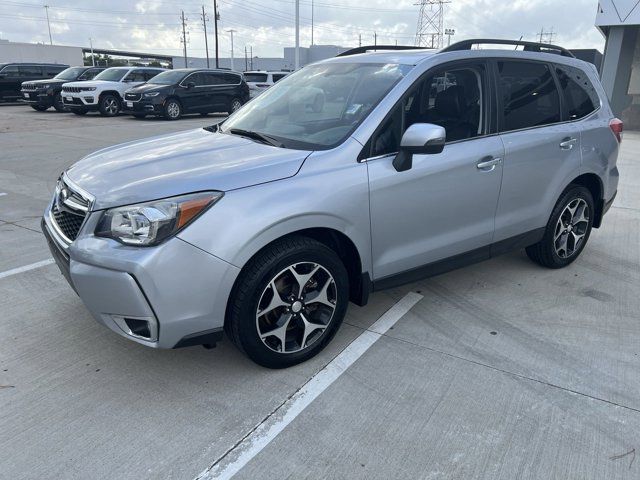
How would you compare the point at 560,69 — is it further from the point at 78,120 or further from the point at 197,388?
the point at 78,120

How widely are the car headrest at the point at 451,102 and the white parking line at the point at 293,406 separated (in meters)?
1.43

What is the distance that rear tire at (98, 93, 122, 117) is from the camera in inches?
735

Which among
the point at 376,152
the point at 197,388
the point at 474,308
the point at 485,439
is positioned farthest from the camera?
the point at 474,308

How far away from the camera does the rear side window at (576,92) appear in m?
4.32

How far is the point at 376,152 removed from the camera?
10.2ft

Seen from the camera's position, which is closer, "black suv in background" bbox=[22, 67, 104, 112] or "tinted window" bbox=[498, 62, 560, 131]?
"tinted window" bbox=[498, 62, 560, 131]

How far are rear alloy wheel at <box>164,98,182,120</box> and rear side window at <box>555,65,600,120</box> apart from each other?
15314 millimetres

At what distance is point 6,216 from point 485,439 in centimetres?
570

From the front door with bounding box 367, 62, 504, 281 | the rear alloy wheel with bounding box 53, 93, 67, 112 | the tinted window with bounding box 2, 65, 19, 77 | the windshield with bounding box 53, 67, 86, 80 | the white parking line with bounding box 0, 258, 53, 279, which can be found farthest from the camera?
the tinted window with bounding box 2, 65, 19, 77

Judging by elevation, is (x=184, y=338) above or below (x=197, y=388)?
above

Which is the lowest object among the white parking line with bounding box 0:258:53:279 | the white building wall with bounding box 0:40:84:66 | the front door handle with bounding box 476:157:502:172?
the white parking line with bounding box 0:258:53:279

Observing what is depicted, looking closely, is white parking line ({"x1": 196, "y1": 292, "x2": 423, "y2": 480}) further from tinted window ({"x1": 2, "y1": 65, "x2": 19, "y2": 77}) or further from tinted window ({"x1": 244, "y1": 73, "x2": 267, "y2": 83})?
tinted window ({"x1": 2, "y1": 65, "x2": 19, "y2": 77})

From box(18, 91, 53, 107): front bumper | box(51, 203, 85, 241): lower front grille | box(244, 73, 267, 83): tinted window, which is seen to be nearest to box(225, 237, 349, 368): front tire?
box(51, 203, 85, 241): lower front grille

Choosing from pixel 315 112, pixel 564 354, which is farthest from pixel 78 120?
pixel 564 354
